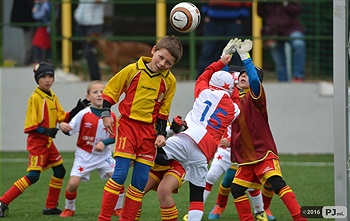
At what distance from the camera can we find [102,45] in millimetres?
15477

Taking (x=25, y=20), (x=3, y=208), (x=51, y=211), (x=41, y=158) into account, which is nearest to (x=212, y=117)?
(x=41, y=158)

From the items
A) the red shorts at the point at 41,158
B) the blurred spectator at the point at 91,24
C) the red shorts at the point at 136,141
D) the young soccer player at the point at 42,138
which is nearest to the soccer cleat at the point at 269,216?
the red shorts at the point at 136,141

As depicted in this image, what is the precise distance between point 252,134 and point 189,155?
653mm

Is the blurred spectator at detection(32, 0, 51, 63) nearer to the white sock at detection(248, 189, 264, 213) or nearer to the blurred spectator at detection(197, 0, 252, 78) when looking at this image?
the blurred spectator at detection(197, 0, 252, 78)

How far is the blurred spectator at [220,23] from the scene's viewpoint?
14680mm

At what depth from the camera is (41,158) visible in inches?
363

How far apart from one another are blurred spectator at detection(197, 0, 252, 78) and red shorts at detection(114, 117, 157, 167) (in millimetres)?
7084

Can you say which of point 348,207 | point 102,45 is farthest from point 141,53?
point 348,207

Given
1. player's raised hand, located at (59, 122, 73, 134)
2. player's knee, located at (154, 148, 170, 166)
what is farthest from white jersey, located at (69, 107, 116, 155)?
player's knee, located at (154, 148, 170, 166)

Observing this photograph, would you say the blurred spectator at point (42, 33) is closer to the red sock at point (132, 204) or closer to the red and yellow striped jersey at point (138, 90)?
the red and yellow striped jersey at point (138, 90)

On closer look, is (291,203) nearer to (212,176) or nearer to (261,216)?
(261,216)

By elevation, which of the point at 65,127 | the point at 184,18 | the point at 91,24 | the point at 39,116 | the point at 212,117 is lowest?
the point at 65,127

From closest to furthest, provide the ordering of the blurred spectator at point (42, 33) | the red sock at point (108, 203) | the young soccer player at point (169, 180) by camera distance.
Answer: the red sock at point (108, 203) → the young soccer player at point (169, 180) → the blurred spectator at point (42, 33)

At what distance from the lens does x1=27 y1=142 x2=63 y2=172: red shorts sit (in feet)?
30.2
